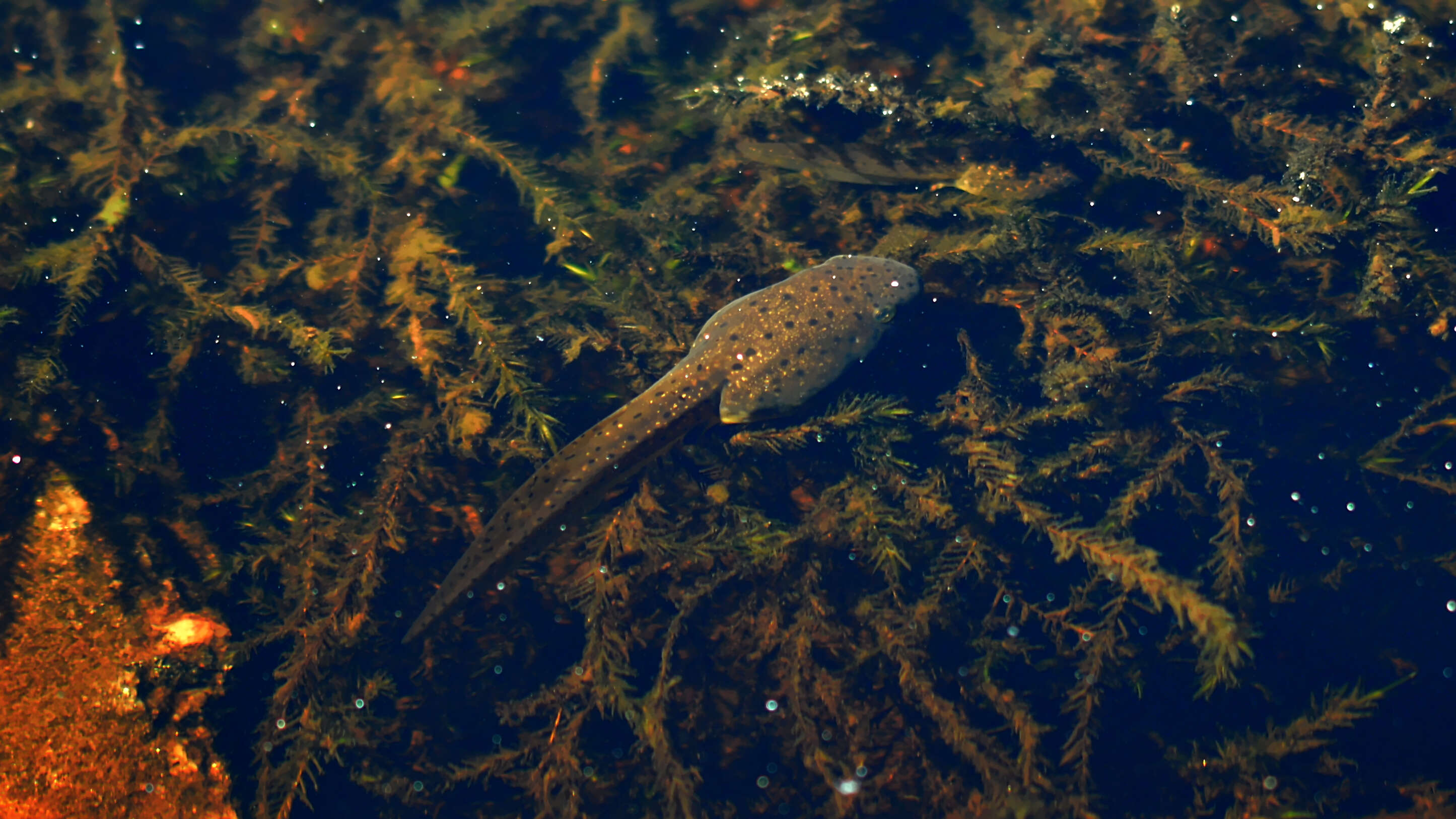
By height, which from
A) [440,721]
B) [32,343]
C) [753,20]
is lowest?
[440,721]

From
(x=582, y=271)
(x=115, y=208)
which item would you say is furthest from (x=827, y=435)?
(x=115, y=208)

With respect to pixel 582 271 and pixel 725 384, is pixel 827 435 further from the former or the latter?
pixel 582 271

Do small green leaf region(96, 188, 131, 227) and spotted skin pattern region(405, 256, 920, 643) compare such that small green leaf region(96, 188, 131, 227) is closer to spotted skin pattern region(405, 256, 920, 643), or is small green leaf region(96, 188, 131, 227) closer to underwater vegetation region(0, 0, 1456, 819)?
underwater vegetation region(0, 0, 1456, 819)

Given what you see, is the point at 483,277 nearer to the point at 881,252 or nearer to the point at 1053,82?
the point at 881,252

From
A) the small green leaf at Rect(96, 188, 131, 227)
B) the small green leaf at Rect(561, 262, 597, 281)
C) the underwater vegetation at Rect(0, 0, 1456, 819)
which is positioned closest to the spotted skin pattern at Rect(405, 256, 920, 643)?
the underwater vegetation at Rect(0, 0, 1456, 819)

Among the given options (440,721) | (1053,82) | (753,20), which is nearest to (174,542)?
(440,721)

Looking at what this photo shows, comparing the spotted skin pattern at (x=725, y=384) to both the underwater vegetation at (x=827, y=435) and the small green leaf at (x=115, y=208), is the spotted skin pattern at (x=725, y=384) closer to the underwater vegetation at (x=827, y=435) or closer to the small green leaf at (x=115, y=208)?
the underwater vegetation at (x=827, y=435)
